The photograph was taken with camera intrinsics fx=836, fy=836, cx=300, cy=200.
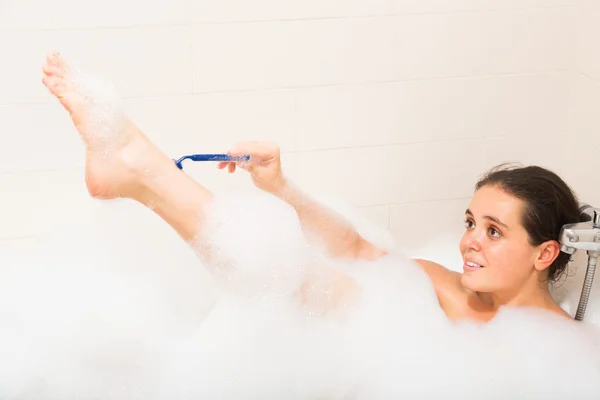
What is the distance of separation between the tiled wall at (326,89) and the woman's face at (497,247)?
0.54 metres

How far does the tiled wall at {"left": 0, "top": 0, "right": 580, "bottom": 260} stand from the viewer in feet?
6.46

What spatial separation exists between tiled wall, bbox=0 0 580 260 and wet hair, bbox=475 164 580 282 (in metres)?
0.52

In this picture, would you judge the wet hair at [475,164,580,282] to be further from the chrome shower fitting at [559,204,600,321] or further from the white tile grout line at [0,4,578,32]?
the white tile grout line at [0,4,578,32]

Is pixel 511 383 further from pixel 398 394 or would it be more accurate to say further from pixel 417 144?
pixel 417 144

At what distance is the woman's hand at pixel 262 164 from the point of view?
1657 millimetres

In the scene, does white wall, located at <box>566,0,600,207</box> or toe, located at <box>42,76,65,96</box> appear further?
white wall, located at <box>566,0,600,207</box>

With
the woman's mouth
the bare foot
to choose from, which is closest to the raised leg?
the bare foot

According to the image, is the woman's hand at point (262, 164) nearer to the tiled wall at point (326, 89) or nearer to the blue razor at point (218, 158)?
the blue razor at point (218, 158)

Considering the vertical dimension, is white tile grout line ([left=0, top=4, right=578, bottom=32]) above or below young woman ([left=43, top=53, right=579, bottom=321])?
above

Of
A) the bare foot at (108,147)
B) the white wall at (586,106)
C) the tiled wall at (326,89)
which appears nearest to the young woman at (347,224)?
the bare foot at (108,147)

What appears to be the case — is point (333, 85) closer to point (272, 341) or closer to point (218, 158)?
point (218, 158)

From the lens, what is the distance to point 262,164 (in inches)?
67.3

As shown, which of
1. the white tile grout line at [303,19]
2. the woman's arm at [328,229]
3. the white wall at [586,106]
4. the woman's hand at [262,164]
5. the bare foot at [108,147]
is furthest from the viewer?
the white wall at [586,106]

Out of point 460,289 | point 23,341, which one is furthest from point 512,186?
point 23,341
